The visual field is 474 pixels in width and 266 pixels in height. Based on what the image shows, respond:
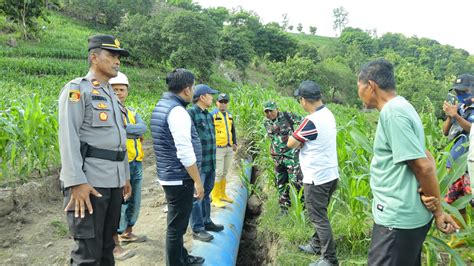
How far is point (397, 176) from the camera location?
1791 millimetres

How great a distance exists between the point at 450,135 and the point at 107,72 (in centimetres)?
340

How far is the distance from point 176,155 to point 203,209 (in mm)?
1256

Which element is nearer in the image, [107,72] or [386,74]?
[386,74]

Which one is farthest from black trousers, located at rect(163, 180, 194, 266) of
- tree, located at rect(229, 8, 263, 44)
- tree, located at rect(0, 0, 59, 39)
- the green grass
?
tree, located at rect(229, 8, 263, 44)

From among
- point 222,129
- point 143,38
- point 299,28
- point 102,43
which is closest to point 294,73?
point 143,38

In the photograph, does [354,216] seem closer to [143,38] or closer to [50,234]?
[50,234]

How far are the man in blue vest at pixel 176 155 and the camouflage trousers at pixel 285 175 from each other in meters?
1.68

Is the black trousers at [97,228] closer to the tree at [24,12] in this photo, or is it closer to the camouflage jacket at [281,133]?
the camouflage jacket at [281,133]

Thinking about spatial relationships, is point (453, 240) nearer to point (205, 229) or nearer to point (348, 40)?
point (205, 229)

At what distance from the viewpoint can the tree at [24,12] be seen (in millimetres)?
23547

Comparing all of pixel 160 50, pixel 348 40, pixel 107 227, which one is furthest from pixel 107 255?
pixel 348 40

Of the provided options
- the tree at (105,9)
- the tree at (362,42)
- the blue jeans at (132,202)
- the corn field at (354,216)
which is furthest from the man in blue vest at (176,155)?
Result: the tree at (362,42)

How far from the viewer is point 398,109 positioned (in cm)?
175

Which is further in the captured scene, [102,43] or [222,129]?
[222,129]
